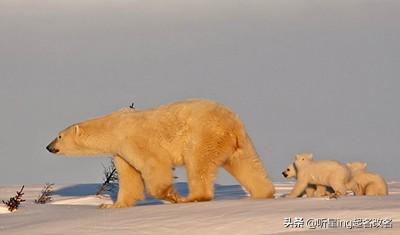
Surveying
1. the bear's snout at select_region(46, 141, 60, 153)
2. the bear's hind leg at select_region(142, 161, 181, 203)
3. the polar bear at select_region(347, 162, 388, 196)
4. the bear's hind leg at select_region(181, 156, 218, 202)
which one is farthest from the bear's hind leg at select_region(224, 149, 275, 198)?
the bear's snout at select_region(46, 141, 60, 153)

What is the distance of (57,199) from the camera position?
51.6ft

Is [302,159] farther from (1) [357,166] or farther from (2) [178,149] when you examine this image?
(2) [178,149]

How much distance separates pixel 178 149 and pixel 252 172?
1.21 m

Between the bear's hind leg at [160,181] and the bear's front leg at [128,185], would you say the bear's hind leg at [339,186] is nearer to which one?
the bear's hind leg at [160,181]

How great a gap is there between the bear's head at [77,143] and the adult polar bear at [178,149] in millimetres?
65

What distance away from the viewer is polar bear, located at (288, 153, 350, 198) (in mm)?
13991

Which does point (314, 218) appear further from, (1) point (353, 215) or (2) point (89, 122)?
(2) point (89, 122)

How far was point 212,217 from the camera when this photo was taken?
9.79 m

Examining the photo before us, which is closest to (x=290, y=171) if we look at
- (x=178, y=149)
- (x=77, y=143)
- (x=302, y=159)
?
(x=302, y=159)

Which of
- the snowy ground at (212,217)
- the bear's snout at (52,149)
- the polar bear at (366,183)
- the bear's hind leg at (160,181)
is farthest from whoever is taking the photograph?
the bear's snout at (52,149)

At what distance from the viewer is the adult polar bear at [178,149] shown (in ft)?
41.3

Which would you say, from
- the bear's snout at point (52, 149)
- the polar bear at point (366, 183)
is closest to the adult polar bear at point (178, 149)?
the bear's snout at point (52, 149)

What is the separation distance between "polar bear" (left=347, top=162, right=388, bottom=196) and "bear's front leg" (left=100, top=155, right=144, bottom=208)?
337 cm

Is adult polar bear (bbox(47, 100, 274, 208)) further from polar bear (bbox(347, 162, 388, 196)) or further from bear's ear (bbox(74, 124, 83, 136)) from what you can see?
polar bear (bbox(347, 162, 388, 196))
